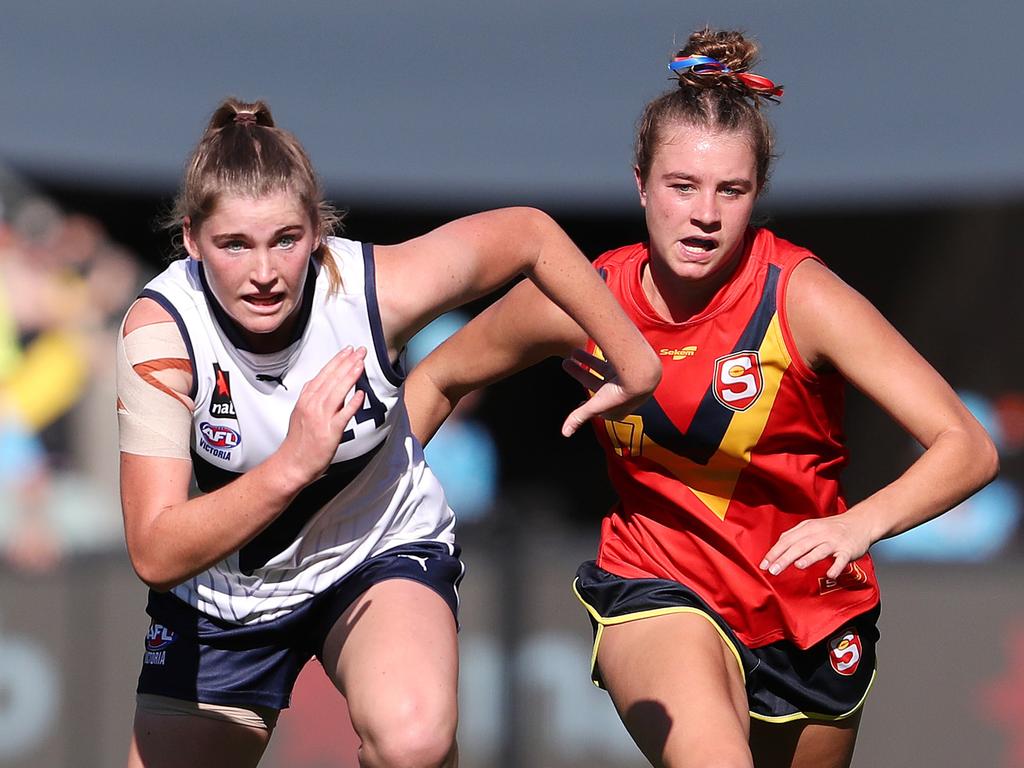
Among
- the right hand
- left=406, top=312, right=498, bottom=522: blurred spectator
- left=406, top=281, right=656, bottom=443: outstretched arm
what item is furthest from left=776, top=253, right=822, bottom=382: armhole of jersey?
left=406, top=312, right=498, bottom=522: blurred spectator

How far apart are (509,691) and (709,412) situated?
2360mm

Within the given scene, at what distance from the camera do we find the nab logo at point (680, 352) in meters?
3.53

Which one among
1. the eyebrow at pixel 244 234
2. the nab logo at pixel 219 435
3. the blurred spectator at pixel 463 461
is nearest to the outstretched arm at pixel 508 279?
the eyebrow at pixel 244 234

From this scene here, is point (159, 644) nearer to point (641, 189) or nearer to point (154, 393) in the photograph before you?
point (154, 393)

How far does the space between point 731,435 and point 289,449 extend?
1.19 m

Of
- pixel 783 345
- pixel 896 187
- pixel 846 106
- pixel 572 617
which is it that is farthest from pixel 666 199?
pixel 896 187

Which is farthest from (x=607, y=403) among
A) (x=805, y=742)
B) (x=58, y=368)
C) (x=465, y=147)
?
(x=58, y=368)

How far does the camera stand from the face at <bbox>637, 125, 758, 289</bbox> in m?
3.44

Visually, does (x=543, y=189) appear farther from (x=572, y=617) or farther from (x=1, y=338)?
(x=572, y=617)

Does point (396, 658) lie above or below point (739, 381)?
below

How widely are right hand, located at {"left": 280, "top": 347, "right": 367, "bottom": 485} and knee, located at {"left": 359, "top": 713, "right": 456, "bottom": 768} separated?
575 mm

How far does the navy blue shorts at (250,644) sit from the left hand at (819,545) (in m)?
0.83

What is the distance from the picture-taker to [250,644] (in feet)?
11.4

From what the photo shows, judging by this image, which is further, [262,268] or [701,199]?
[701,199]
